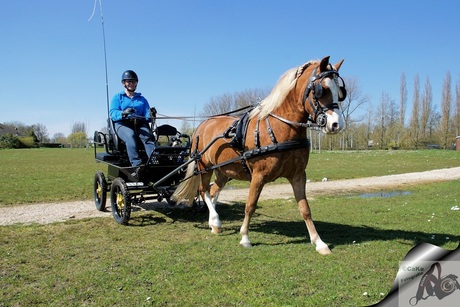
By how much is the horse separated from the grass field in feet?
2.27

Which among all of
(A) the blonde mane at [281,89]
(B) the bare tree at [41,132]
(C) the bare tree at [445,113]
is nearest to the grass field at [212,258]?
(A) the blonde mane at [281,89]

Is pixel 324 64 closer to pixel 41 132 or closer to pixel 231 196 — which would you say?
pixel 231 196

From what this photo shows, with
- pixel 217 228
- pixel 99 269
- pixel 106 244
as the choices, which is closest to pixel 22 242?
pixel 106 244

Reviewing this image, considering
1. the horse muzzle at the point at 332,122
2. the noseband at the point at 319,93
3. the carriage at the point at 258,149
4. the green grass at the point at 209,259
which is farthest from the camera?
the carriage at the point at 258,149

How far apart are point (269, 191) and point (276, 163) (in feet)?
25.1

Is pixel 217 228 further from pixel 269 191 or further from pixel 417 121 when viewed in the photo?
pixel 417 121

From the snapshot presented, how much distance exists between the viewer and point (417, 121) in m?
64.1

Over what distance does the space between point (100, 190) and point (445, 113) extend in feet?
214

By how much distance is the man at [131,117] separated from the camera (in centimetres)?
779

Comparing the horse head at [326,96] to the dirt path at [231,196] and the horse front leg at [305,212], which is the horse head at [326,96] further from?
the dirt path at [231,196]

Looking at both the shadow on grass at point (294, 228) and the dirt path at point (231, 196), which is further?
the dirt path at point (231, 196)

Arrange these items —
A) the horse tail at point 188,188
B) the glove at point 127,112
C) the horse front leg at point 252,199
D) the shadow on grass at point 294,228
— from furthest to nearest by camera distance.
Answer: the glove at point 127,112 → the horse tail at point 188,188 → the shadow on grass at point 294,228 → the horse front leg at point 252,199

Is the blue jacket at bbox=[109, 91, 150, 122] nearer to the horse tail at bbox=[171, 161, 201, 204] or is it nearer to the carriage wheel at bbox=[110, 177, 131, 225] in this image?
the carriage wheel at bbox=[110, 177, 131, 225]

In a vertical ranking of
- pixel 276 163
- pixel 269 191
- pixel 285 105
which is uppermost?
pixel 285 105
